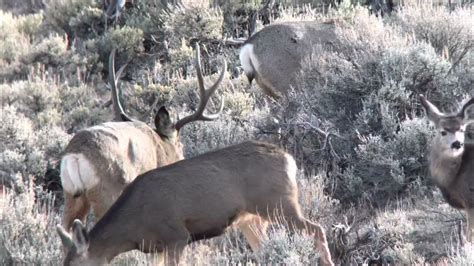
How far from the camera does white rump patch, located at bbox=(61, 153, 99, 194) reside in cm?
804

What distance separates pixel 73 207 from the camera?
27.0 feet

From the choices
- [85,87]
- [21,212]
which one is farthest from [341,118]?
[85,87]

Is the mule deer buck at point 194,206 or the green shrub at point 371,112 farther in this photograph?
the green shrub at point 371,112

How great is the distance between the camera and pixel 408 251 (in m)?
7.79

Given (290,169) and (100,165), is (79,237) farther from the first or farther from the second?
(290,169)

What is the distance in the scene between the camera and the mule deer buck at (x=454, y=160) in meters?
8.20

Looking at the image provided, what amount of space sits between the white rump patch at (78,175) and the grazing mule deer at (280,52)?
4492mm

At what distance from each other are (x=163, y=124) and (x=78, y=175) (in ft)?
4.71

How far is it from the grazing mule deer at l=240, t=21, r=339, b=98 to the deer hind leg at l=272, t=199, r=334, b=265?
481 centimetres

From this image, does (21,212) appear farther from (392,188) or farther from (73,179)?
(392,188)

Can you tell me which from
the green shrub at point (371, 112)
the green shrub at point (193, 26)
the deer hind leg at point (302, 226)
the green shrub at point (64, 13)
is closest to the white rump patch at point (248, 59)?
the green shrub at point (371, 112)

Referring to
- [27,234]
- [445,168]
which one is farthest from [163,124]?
[445,168]

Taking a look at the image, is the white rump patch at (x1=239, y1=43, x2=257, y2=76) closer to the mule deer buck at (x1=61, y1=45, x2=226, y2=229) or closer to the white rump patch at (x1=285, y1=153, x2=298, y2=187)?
the mule deer buck at (x1=61, y1=45, x2=226, y2=229)

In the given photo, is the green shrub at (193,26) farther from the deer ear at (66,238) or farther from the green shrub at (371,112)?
the deer ear at (66,238)
